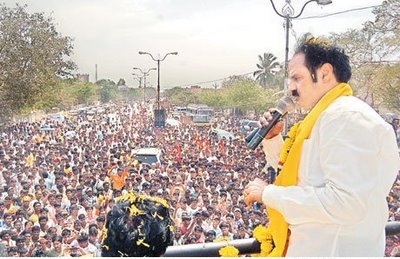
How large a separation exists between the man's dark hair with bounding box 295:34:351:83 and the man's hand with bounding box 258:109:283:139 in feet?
0.53

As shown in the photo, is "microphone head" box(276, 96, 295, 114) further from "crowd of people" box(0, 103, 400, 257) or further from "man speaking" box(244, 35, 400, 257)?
"crowd of people" box(0, 103, 400, 257)

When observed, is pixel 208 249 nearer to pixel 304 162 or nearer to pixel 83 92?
pixel 304 162

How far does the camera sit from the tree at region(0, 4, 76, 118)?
331 inches

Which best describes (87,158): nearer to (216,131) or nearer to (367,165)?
(216,131)

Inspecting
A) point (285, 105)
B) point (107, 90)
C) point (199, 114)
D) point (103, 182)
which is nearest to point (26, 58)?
point (103, 182)

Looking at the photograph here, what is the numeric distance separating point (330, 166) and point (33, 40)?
8.99 m

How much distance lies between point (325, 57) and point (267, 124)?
200 mm

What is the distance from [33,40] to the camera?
9.02m

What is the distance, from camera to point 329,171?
767 mm

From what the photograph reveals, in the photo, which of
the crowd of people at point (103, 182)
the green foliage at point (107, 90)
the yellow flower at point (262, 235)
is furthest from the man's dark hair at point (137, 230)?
the green foliage at point (107, 90)

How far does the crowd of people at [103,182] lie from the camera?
3.83 metres

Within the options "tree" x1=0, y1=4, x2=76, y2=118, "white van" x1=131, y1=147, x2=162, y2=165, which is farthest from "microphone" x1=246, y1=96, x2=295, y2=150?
"tree" x1=0, y1=4, x2=76, y2=118

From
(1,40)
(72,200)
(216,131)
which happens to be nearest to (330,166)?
(72,200)

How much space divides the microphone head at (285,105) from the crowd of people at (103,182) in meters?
0.52
